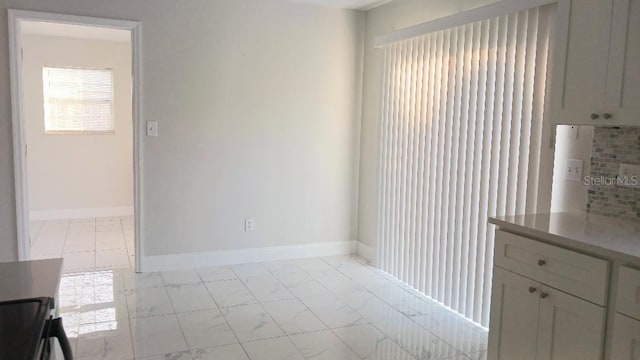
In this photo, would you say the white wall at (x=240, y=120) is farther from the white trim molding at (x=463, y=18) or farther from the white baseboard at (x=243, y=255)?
the white trim molding at (x=463, y=18)

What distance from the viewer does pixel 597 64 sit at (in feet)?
7.64

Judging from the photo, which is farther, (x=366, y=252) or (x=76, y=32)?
(x=76, y=32)

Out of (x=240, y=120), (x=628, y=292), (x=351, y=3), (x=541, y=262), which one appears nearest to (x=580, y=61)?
(x=541, y=262)

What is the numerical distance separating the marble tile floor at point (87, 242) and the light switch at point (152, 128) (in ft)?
4.18

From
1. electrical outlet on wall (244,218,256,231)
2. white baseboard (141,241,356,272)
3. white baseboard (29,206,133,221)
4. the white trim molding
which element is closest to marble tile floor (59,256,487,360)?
white baseboard (141,241,356,272)

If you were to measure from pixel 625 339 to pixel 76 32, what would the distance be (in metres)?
6.50

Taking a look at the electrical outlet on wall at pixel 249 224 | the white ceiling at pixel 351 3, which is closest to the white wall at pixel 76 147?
the electrical outlet on wall at pixel 249 224

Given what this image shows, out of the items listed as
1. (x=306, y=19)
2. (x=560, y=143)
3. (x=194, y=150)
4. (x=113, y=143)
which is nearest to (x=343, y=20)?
(x=306, y=19)

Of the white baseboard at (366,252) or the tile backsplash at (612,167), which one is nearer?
the tile backsplash at (612,167)

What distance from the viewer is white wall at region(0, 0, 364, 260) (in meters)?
4.40

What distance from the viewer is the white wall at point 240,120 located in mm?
4398

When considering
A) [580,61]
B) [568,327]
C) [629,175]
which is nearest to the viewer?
[568,327]

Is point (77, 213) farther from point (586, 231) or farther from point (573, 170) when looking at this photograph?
point (586, 231)

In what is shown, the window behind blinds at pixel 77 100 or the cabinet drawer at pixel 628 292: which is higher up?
the window behind blinds at pixel 77 100
